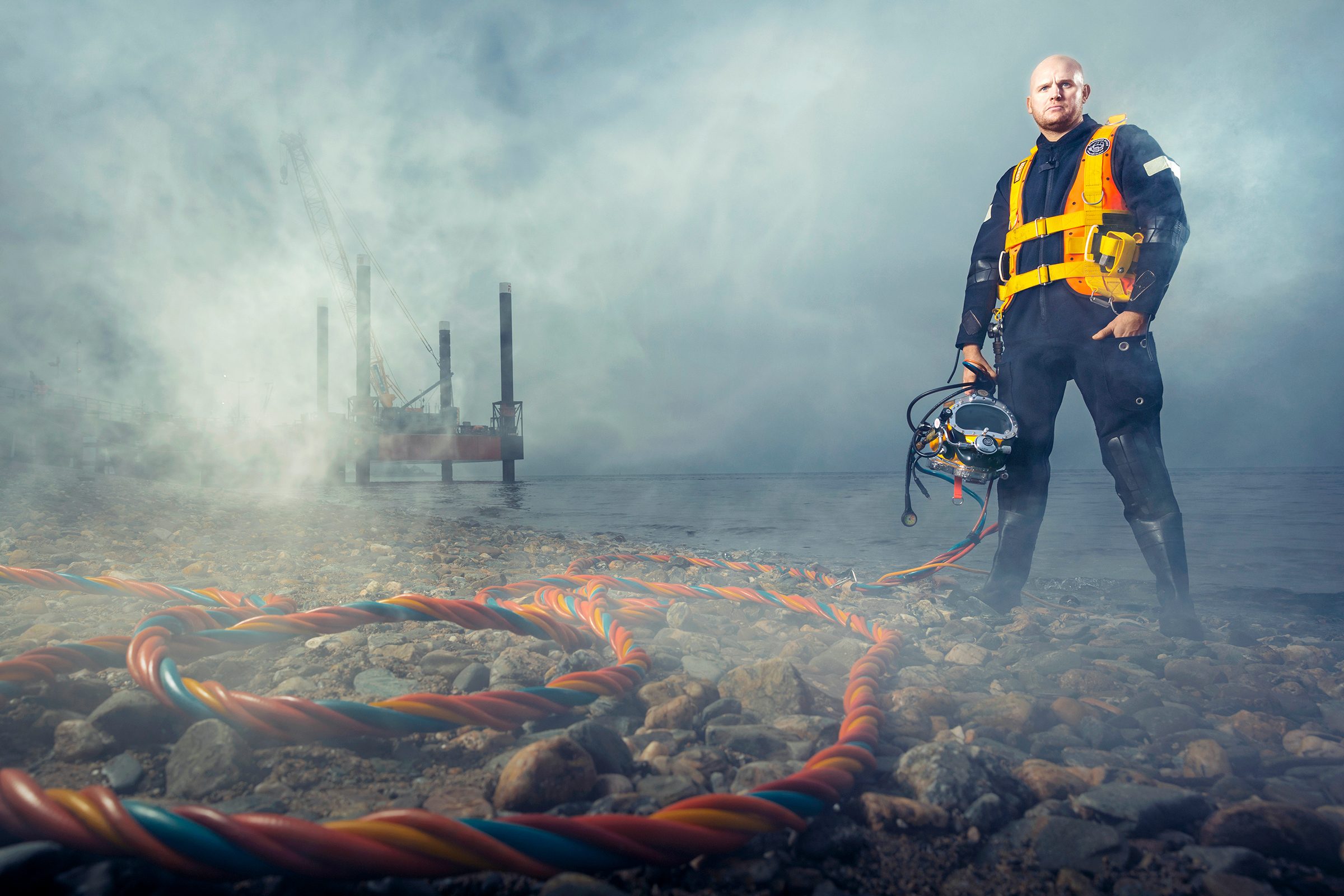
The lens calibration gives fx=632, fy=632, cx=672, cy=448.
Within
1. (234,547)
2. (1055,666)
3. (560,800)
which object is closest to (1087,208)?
(1055,666)

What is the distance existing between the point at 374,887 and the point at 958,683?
2.16 metres

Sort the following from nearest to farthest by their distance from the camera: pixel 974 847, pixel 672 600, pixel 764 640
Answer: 1. pixel 974 847
2. pixel 764 640
3. pixel 672 600

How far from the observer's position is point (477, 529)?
343 inches

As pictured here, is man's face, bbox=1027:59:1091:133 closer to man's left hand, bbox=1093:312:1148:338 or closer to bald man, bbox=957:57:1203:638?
bald man, bbox=957:57:1203:638

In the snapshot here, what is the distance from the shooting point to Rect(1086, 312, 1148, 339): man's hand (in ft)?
9.75

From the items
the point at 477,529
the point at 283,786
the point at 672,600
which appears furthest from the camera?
the point at 477,529

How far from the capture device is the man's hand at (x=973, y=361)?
3.74 m

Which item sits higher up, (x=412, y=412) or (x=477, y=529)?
(x=412, y=412)

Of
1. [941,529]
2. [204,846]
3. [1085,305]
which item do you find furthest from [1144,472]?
[941,529]

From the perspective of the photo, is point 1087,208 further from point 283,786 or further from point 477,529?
point 477,529

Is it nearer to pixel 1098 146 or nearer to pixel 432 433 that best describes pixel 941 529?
pixel 1098 146

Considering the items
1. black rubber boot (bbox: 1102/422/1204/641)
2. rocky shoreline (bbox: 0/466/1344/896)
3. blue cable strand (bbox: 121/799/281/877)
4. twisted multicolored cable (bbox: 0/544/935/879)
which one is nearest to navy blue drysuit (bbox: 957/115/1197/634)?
black rubber boot (bbox: 1102/422/1204/641)

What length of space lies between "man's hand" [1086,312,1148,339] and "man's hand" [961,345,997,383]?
72cm

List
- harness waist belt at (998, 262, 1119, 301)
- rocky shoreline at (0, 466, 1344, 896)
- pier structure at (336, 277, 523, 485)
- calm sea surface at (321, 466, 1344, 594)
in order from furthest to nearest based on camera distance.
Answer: pier structure at (336, 277, 523, 485) → calm sea surface at (321, 466, 1344, 594) → harness waist belt at (998, 262, 1119, 301) → rocky shoreline at (0, 466, 1344, 896)
